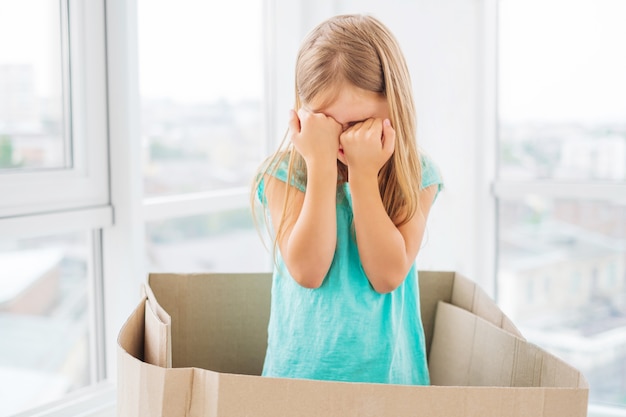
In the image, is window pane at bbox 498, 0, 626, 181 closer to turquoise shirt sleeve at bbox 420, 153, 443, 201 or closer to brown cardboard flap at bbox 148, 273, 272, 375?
turquoise shirt sleeve at bbox 420, 153, 443, 201

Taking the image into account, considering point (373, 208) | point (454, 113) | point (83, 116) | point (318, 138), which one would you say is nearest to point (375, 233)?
point (373, 208)

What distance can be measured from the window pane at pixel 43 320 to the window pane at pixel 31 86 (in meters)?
0.15

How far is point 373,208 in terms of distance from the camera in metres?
0.91

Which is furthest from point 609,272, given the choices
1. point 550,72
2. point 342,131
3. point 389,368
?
point 342,131

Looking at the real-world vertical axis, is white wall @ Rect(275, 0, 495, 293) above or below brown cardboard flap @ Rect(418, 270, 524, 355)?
above

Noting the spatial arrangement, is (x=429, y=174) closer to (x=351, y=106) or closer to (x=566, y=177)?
(x=351, y=106)

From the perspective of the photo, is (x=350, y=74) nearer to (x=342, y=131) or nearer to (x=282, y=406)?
(x=342, y=131)

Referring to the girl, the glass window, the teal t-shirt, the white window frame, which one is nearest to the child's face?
the girl

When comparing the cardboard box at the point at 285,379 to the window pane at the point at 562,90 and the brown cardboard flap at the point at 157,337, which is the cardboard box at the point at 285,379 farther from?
the window pane at the point at 562,90

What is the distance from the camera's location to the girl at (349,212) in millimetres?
911

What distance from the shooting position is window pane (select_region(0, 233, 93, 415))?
119 cm

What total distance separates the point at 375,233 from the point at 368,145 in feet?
0.37

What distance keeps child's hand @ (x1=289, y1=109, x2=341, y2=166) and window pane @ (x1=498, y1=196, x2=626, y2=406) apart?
80 cm

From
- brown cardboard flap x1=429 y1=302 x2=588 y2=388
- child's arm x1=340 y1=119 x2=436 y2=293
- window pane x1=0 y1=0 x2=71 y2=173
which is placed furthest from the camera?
window pane x1=0 y1=0 x2=71 y2=173
